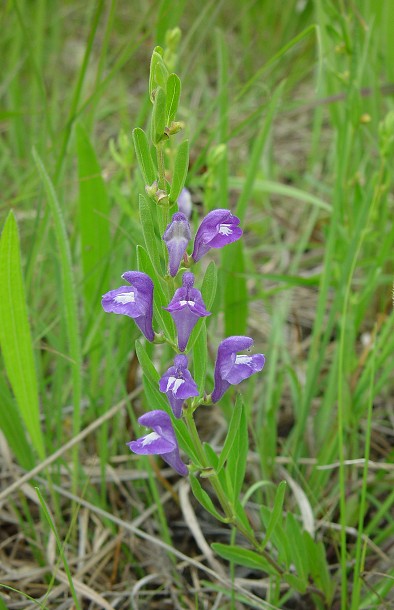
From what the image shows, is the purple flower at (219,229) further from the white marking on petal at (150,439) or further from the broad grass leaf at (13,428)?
the broad grass leaf at (13,428)

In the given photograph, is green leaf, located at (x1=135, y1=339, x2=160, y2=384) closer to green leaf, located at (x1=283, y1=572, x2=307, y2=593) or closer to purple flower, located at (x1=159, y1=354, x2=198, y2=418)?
purple flower, located at (x1=159, y1=354, x2=198, y2=418)

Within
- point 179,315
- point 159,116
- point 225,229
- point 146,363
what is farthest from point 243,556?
point 159,116

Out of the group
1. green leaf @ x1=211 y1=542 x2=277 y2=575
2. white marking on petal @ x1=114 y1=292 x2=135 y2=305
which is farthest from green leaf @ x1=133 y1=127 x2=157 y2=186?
green leaf @ x1=211 y1=542 x2=277 y2=575

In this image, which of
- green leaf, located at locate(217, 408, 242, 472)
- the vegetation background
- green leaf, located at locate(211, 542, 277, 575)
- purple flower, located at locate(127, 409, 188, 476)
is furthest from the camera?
the vegetation background

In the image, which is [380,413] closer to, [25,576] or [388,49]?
[25,576]

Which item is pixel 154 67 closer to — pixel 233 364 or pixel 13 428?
pixel 233 364

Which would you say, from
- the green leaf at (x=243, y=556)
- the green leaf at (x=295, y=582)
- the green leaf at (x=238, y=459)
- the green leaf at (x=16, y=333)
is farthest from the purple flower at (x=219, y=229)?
the green leaf at (x=295, y=582)
